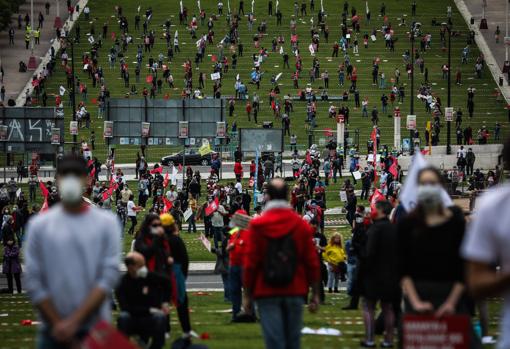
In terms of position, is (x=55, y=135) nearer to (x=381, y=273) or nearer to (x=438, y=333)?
(x=381, y=273)

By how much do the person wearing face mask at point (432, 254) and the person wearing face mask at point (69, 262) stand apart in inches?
104

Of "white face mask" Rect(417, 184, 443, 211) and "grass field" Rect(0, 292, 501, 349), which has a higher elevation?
"white face mask" Rect(417, 184, 443, 211)

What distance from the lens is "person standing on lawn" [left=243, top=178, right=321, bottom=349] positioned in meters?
14.7

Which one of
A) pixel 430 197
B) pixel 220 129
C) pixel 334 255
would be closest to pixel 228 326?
pixel 334 255

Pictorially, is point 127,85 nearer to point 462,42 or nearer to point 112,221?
point 462,42

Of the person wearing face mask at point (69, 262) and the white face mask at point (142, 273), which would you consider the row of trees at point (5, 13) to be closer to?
the white face mask at point (142, 273)

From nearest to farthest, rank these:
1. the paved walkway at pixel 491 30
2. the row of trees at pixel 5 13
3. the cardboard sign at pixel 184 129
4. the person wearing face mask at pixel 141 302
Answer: the person wearing face mask at pixel 141 302 → the cardboard sign at pixel 184 129 → the paved walkway at pixel 491 30 → the row of trees at pixel 5 13

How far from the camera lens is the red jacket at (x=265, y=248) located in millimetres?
14758

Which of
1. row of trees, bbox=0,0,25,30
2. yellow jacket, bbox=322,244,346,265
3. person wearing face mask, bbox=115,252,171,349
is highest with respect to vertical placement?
row of trees, bbox=0,0,25,30

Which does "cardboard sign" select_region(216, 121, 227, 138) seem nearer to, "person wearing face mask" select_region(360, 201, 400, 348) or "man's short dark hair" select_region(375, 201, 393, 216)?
"person wearing face mask" select_region(360, 201, 400, 348)

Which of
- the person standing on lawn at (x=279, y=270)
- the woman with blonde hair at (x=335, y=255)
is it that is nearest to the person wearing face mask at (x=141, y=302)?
the person standing on lawn at (x=279, y=270)

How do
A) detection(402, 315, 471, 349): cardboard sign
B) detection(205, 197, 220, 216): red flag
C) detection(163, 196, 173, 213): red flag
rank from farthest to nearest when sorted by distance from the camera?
detection(163, 196, 173, 213): red flag < detection(205, 197, 220, 216): red flag < detection(402, 315, 471, 349): cardboard sign

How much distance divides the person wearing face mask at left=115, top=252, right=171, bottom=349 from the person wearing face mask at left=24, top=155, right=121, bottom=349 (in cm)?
549

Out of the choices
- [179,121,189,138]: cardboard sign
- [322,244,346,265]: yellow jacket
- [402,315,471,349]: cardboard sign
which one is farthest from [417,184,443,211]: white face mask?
[179,121,189,138]: cardboard sign
